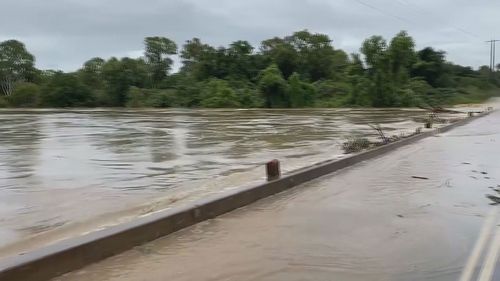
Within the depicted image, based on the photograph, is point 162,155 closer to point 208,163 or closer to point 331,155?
point 208,163

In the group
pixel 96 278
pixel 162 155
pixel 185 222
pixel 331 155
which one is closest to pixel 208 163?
pixel 162 155

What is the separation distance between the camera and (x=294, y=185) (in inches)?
404

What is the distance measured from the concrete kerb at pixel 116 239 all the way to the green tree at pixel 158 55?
313 ft

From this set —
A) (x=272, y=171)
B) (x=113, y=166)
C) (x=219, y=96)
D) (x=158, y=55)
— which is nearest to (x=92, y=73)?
(x=158, y=55)

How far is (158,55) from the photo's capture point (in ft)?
340

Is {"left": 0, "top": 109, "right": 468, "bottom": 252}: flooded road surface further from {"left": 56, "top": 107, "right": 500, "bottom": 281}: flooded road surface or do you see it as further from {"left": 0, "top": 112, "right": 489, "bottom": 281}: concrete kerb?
{"left": 56, "top": 107, "right": 500, "bottom": 281}: flooded road surface

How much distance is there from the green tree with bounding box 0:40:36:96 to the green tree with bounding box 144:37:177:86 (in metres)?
29.1

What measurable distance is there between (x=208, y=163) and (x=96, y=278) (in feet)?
30.4

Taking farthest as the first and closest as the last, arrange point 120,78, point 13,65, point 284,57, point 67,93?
1. point 13,65
2. point 120,78
3. point 284,57
4. point 67,93

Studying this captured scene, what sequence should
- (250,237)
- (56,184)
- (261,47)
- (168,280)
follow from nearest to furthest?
(168,280)
(250,237)
(56,184)
(261,47)

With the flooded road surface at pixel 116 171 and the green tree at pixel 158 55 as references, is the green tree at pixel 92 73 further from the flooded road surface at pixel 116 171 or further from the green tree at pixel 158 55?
the flooded road surface at pixel 116 171

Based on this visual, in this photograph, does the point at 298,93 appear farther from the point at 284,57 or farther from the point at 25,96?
the point at 25,96

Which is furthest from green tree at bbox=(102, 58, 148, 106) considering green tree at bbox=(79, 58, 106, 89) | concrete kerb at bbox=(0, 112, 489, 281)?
concrete kerb at bbox=(0, 112, 489, 281)

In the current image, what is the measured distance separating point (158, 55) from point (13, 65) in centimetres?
3189
